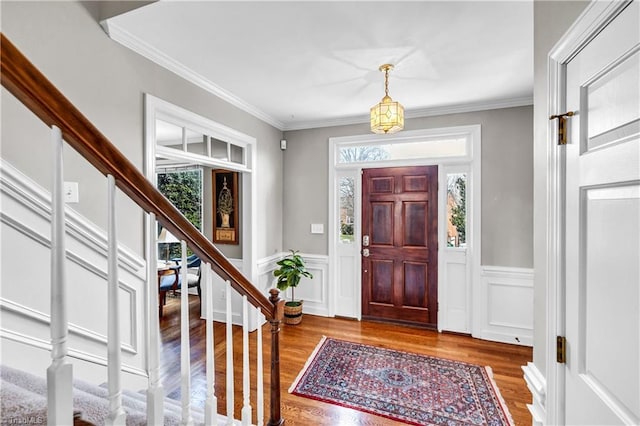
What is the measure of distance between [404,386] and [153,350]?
214 cm

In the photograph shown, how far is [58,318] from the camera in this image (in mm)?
584

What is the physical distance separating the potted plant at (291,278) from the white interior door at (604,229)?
291 cm

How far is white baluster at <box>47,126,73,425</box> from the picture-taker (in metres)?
0.58

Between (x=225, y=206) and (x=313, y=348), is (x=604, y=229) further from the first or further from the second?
(x=225, y=206)

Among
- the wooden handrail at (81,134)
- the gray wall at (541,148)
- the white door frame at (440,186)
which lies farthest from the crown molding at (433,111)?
the wooden handrail at (81,134)

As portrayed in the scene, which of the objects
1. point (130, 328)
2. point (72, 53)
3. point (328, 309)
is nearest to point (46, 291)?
point (130, 328)

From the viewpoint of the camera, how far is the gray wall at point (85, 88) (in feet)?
4.88

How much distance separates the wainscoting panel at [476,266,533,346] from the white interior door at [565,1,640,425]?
8.33ft

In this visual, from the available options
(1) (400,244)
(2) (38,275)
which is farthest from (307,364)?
(2) (38,275)

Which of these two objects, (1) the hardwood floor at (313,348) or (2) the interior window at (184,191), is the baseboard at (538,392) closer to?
(1) the hardwood floor at (313,348)

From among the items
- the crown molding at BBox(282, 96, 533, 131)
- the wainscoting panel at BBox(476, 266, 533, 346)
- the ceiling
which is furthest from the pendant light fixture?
the wainscoting panel at BBox(476, 266, 533, 346)

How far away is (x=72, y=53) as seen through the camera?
170 cm

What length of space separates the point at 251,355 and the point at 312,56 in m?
2.70

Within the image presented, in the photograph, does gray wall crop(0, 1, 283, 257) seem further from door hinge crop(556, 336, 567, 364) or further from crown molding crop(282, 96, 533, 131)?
door hinge crop(556, 336, 567, 364)
